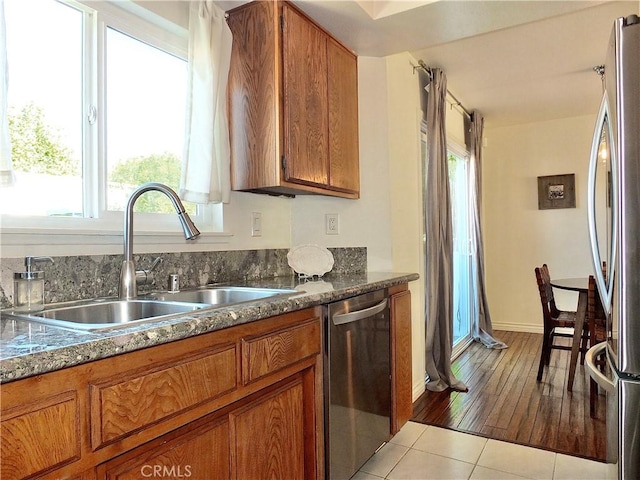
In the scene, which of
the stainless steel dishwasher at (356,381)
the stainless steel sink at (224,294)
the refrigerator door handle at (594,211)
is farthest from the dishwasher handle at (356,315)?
the refrigerator door handle at (594,211)

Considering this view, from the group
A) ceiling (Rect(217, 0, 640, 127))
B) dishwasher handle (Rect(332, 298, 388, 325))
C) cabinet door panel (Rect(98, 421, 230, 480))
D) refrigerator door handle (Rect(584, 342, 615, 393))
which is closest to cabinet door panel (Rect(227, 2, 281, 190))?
ceiling (Rect(217, 0, 640, 127))

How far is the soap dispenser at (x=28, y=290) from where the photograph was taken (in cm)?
125

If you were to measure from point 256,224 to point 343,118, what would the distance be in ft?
2.57

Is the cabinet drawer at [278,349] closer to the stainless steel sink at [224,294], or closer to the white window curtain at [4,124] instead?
the stainless steel sink at [224,294]

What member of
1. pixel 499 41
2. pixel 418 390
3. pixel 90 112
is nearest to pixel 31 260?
pixel 90 112

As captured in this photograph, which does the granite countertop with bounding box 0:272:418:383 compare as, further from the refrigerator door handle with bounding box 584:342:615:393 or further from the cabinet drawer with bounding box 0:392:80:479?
the refrigerator door handle with bounding box 584:342:615:393

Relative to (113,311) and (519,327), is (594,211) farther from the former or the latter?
(519,327)

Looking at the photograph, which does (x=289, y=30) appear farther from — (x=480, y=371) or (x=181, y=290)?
(x=480, y=371)

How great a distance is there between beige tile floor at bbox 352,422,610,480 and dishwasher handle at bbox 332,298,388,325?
779 millimetres

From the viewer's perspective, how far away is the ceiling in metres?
2.04

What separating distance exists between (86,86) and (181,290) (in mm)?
871

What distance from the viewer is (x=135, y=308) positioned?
146 cm

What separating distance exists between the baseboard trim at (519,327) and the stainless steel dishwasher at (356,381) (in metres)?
3.48

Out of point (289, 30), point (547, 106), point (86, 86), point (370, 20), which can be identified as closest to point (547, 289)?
point (547, 106)
